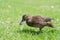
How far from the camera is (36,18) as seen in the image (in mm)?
7750

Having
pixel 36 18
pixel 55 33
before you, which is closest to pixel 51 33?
pixel 55 33

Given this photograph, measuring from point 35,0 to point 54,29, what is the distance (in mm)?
12536

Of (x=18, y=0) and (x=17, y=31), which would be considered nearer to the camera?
(x=17, y=31)

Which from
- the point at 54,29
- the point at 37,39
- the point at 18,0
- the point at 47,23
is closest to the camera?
the point at 37,39

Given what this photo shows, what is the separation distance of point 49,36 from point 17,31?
45.2 inches

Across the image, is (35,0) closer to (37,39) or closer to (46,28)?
(46,28)

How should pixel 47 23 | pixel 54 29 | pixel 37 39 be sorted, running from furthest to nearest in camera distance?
pixel 54 29, pixel 47 23, pixel 37 39

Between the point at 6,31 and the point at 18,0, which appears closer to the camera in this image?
the point at 6,31

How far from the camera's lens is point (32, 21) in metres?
7.70

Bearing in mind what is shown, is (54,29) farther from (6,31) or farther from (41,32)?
(6,31)

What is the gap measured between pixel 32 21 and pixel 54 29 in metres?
0.93

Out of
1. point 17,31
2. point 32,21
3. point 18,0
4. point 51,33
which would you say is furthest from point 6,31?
point 18,0

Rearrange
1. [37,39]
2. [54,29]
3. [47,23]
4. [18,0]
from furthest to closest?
[18,0] → [54,29] → [47,23] → [37,39]

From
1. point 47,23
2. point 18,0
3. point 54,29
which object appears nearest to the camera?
point 47,23
